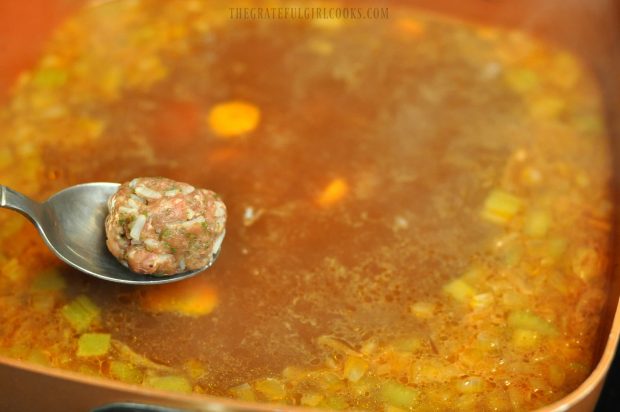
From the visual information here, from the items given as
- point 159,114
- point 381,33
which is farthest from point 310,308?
point 381,33

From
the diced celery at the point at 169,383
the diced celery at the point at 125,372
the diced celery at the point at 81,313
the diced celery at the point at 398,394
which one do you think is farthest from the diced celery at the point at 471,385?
the diced celery at the point at 81,313

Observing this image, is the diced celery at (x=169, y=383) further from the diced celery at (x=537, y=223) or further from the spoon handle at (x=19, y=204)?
the diced celery at (x=537, y=223)

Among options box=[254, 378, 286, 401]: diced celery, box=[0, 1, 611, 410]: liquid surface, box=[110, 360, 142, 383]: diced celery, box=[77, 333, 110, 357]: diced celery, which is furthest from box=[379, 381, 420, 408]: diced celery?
box=[77, 333, 110, 357]: diced celery

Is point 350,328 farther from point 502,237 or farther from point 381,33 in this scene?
point 381,33

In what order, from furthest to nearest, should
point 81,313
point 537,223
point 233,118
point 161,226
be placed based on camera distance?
1. point 233,118
2. point 537,223
3. point 81,313
4. point 161,226

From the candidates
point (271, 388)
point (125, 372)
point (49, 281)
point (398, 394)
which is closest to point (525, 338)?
point (398, 394)

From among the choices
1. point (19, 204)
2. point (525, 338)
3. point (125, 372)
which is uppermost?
point (19, 204)

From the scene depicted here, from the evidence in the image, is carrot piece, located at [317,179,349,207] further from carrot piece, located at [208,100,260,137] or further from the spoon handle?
the spoon handle

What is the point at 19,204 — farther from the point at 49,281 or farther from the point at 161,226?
the point at 161,226
